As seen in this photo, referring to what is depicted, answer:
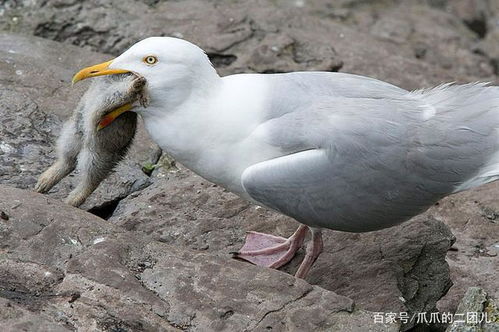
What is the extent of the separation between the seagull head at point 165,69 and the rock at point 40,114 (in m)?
0.96

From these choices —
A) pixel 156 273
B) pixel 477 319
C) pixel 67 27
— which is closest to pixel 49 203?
pixel 156 273

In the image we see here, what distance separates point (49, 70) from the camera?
699 cm

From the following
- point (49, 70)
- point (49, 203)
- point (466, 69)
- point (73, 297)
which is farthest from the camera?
point (466, 69)

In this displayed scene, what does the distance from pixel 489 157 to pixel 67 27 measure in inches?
156

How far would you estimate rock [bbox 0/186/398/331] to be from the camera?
4.34m

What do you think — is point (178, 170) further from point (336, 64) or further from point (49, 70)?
point (336, 64)

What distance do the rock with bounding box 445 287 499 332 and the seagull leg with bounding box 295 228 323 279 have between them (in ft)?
3.36

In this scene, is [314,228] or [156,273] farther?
[314,228]

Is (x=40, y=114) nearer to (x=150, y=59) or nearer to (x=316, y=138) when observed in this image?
(x=150, y=59)

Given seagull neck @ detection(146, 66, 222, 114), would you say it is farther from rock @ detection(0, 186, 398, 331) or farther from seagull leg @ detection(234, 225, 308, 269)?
seagull leg @ detection(234, 225, 308, 269)

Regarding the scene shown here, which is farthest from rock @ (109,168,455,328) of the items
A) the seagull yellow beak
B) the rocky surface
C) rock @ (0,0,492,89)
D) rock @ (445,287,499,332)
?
rock @ (0,0,492,89)

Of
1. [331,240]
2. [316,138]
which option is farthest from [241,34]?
[316,138]

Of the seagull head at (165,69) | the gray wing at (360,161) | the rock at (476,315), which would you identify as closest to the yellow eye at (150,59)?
the seagull head at (165,69)

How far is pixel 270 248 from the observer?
5.76 meters
